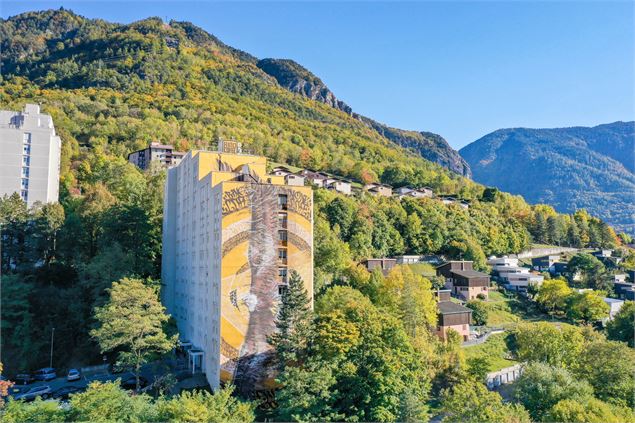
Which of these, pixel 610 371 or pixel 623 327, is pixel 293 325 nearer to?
pixel 610 371

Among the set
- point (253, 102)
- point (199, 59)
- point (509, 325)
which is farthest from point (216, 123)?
point (509, 325)

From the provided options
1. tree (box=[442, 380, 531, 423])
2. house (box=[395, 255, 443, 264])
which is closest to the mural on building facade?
tree (box=[442, 380, 531, 423])

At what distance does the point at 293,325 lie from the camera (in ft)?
111

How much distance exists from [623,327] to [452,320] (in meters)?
20.5

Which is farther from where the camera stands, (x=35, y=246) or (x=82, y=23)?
(x=82, y=23)

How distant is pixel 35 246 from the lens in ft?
165

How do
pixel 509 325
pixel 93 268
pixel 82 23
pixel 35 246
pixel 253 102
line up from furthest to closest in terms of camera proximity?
pixel 82 23 < pixel 253 102 < pixel 509 325 < pixel 35 246 < pixel 93 268

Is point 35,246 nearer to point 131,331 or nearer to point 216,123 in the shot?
point 131,331

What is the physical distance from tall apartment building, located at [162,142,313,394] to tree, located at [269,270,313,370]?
1.86 metres

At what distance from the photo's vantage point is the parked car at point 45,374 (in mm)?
39531

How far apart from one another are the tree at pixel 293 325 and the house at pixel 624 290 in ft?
215

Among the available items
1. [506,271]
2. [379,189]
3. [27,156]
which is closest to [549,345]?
[506,271]

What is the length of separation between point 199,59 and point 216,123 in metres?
60.0

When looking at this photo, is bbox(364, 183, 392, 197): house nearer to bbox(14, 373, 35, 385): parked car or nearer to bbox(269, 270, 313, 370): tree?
bbox(269, 270, 313, 370): tree
